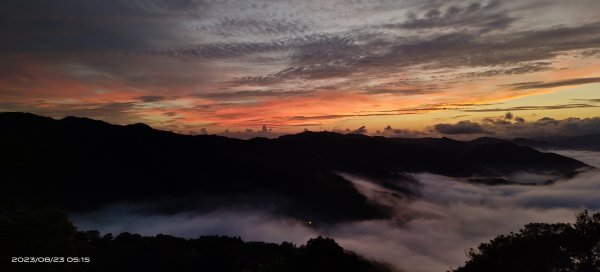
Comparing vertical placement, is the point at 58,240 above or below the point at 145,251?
above

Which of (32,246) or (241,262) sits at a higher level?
(32,246)

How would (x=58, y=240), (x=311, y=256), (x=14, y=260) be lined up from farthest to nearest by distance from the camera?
(x=311, y=256) → (x=58, y=240) → (x=14, y=260)

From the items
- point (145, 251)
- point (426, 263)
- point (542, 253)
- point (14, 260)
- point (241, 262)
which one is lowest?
point (426, 263)

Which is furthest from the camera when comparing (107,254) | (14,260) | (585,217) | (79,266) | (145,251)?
(145,251)

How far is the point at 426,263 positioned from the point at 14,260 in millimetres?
184219

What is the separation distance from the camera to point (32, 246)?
26.1 metres

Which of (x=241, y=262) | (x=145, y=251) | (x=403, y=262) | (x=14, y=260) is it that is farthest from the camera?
(x=403, y=262)

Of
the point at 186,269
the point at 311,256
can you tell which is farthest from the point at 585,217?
the point at 186,269

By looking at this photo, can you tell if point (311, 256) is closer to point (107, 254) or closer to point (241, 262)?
point (107, 254)

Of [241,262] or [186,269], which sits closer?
[186,269]

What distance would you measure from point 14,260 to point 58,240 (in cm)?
265

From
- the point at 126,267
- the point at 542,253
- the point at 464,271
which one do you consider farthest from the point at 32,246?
the point at 126,267

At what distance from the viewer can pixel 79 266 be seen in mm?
29219

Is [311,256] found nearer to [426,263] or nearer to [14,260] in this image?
[14,260]
